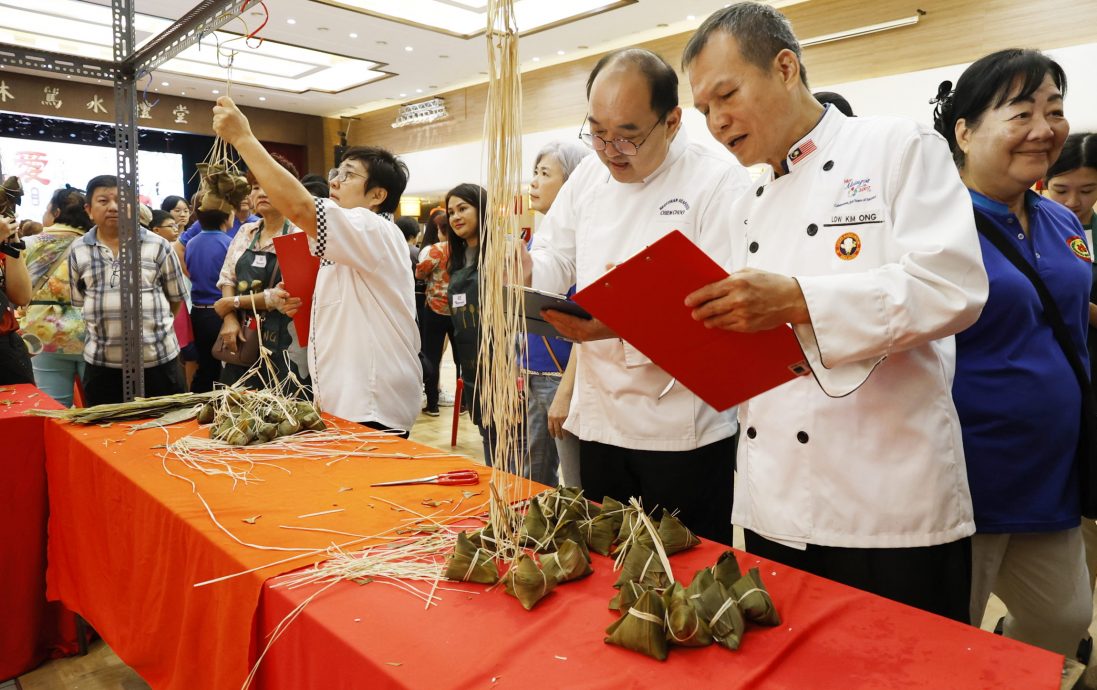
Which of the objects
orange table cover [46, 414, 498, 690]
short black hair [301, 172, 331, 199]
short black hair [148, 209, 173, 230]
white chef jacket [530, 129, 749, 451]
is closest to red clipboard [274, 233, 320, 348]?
orange table cover [46, 414, 498, 690]

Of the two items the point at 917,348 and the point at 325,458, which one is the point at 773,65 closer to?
the point at 917,348

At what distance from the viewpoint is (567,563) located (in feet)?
3.41

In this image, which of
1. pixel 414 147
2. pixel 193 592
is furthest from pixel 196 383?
pixel 414 147

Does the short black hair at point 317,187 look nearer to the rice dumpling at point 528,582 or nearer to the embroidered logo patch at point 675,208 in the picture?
the embroidered logo patch at point 675,208

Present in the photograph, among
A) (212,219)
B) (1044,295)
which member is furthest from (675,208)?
(212,219)

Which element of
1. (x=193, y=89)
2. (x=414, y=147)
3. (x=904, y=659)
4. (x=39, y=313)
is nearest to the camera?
(x=904, y=659)

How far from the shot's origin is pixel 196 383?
4891 mm

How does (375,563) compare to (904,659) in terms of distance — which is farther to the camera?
(375,563)

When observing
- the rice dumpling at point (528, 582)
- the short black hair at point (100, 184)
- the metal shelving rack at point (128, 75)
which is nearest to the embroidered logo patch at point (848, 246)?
the rice dumpling at point (528, 582)

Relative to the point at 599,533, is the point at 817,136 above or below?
above

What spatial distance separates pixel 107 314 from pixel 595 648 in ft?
9.96

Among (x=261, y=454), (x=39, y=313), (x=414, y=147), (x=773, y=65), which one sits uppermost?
(x=414, y=147)

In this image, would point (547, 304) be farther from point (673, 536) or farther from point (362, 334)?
point (362, 334)

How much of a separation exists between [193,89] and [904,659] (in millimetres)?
13338
